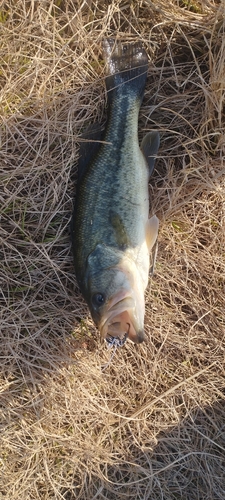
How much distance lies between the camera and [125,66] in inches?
114

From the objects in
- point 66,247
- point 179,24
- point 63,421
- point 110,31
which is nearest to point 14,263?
point 66,247

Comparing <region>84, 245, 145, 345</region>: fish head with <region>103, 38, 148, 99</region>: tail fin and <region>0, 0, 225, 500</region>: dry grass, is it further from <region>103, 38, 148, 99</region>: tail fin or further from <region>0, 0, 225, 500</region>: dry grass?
<region>103, 38, 148, 99</region>: tail fin

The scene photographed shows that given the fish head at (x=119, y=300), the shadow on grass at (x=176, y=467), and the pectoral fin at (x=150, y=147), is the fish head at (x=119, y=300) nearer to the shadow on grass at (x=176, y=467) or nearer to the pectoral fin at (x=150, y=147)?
the pectoral fin at (x=150, y=147)

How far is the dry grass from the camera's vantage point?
9.71ft

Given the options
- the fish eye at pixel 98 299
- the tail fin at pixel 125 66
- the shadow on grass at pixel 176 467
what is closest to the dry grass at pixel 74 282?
the shadow on grass at pixel 176 467

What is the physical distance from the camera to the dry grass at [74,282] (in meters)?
2.96

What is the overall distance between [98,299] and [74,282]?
60 centimetres

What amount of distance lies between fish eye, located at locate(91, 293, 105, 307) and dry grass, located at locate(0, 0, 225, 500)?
0.56 meters

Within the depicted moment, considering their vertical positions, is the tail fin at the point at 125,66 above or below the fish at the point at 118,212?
above

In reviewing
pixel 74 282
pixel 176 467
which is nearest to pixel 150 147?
pixel 74 282

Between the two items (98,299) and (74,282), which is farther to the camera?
(74,282)

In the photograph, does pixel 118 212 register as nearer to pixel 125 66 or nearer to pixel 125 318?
pixel 125 318

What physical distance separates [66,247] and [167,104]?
1.20 meters

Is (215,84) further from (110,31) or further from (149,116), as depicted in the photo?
(110,31)
